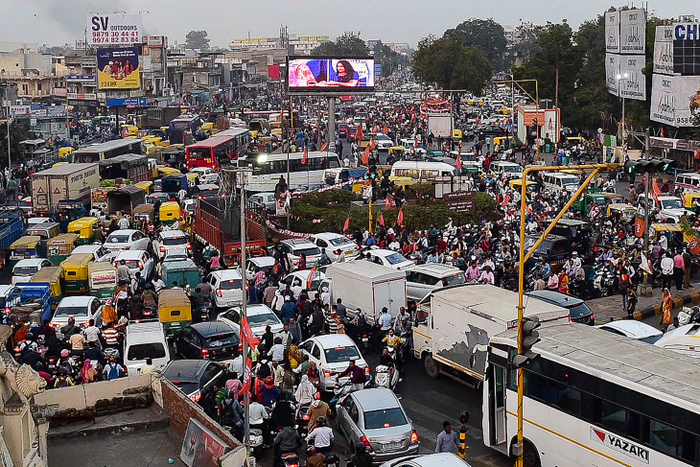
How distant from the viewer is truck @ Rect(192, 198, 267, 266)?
88.1 feet

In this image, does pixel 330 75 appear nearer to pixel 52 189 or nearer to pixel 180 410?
pixel 52 189

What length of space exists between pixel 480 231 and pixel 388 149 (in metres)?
29.5

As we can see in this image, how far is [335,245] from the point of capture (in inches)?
1062

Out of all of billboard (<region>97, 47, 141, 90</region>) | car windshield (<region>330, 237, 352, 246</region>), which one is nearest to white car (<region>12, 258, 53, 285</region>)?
car windshield (<region>330, 237, 352, 246</region>)

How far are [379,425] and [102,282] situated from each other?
1195cm

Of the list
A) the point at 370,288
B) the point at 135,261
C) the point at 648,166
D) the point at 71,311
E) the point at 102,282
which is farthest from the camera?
the point at 135,261

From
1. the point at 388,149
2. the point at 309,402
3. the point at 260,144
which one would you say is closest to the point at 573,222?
the point at 309,402

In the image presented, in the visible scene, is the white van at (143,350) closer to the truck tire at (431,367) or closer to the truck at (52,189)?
the truck tire at (431,367)

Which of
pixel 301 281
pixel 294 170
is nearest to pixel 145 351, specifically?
pixel 301 281

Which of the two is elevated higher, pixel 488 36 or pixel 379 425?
pixel 488 36

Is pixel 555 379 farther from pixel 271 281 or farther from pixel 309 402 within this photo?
pixel 271 281

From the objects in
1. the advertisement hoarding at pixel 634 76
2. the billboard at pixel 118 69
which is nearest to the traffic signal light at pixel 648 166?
the advertisement hoarding at pixel 634 76

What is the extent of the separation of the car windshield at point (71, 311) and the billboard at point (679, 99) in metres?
33.7

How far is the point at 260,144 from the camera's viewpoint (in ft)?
198
